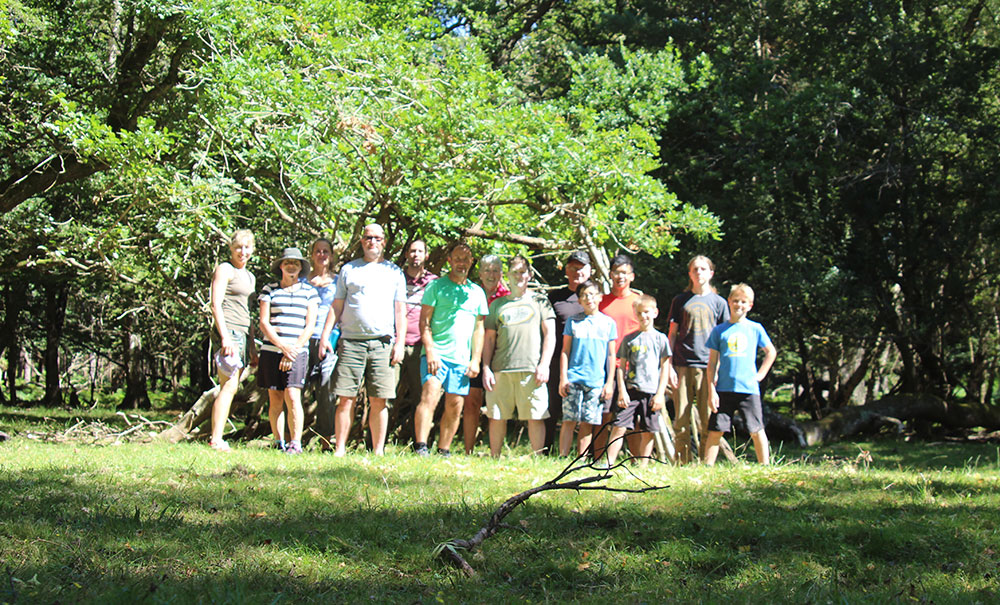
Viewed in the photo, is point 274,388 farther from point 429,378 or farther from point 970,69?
point 970,69

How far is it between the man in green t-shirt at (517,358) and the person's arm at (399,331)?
711 mm

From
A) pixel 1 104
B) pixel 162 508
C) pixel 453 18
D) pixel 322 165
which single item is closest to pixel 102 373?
pixel 453 18

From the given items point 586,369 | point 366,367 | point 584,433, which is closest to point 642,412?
point 584,433

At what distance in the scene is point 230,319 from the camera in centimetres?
739

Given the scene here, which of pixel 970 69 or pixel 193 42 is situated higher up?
pixel 970 69

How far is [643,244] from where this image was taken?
8938mm

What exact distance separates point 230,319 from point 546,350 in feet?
8.71

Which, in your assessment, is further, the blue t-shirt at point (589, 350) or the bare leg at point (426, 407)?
the bare leg at point (426, 407)

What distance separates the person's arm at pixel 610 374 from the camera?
705cm

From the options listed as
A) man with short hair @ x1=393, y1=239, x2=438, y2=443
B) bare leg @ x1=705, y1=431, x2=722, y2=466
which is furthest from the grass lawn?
man with short hair @ x1=393, y1=239, x2=438, y2=443

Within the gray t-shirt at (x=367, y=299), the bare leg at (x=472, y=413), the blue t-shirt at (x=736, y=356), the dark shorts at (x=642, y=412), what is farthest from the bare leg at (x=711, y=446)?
the gray t-shirt at (x=367, y=299)

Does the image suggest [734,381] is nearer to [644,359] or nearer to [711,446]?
[711,446]

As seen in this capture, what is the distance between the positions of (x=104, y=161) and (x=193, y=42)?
6.13 ft

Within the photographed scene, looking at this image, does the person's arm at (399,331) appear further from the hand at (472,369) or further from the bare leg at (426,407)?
the hand at (472,369)
